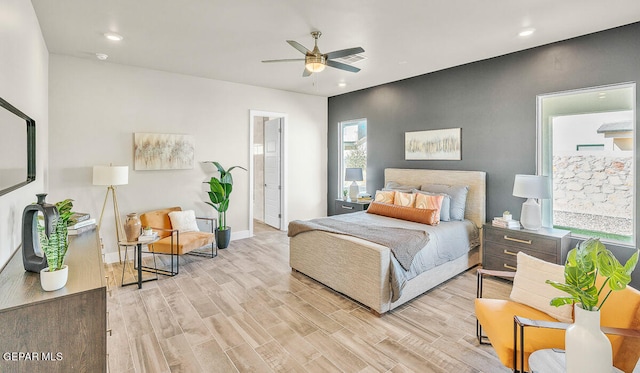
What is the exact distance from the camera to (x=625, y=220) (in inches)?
130

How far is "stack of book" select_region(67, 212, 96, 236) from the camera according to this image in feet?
9.16

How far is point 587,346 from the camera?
1294mm

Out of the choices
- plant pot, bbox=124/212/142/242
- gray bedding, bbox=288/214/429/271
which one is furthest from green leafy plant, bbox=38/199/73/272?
gray bedding, bbox=288/214/429/271

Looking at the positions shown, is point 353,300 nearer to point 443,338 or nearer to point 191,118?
point 443,338

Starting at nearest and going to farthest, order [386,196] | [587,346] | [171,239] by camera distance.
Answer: [587,346], [171,239], [386,196]

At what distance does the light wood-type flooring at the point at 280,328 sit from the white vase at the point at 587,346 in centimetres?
102

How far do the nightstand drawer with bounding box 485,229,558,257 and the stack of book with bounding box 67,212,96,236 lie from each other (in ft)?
14.7

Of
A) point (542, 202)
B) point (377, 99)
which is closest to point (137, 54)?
point (377, 99)

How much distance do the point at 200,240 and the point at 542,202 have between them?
4.53m

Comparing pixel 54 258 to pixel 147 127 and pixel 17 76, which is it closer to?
pixel 17 76

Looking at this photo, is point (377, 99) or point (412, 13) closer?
point (412, 13)

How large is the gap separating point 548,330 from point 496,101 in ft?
10.9

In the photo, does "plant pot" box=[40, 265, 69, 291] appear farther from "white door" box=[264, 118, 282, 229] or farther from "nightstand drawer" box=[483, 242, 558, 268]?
"white door" box=[264, 118, 282, 229]

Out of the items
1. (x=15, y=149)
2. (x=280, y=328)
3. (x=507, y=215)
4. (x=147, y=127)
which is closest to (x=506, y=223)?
(x=507, y=215)
